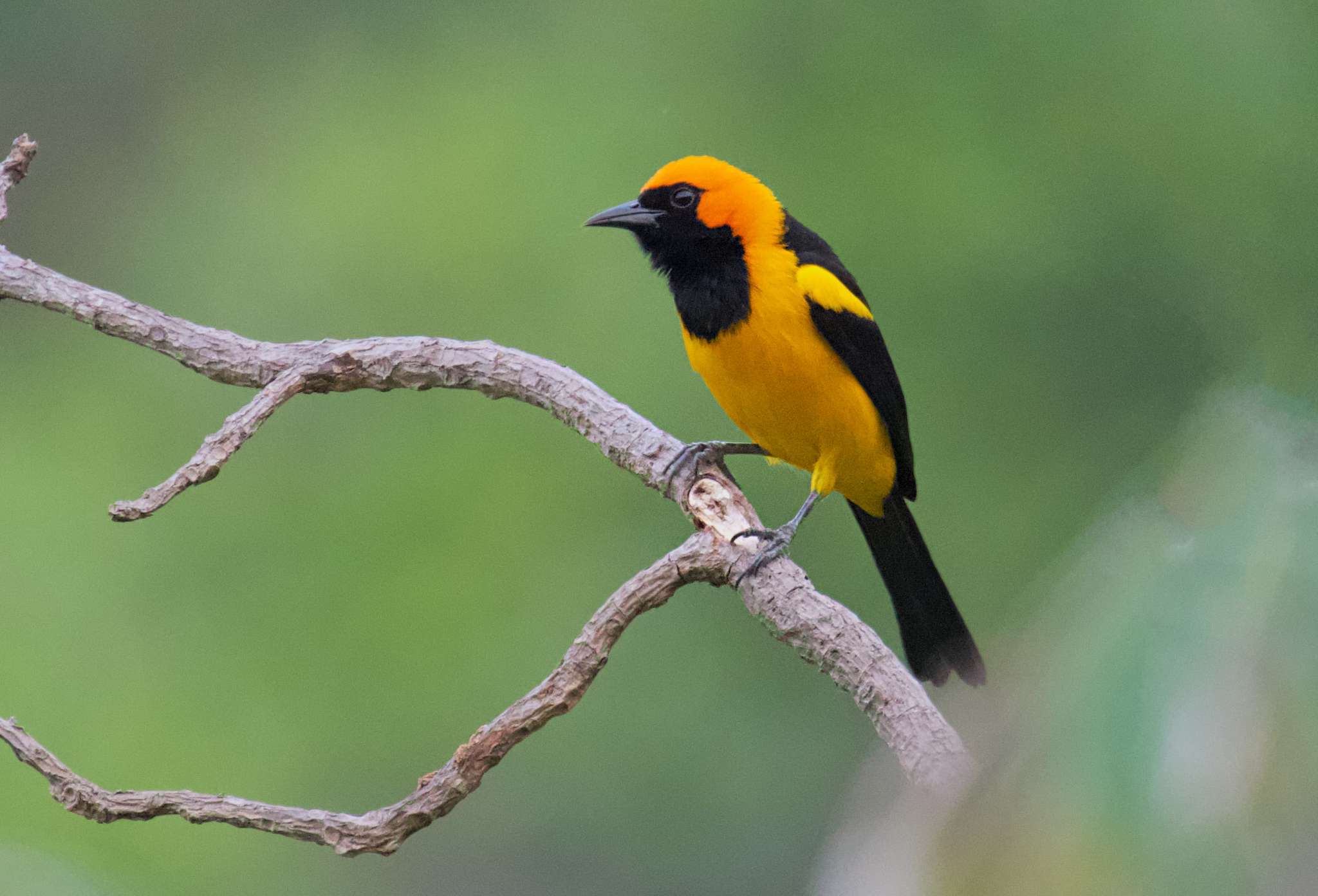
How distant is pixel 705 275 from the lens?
3.53 m

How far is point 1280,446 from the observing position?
49 centimetres

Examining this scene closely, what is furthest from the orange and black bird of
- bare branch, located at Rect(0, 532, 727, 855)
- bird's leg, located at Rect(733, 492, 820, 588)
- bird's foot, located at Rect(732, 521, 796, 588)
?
bare branch, located at Rect(0, 532, 727, 855)

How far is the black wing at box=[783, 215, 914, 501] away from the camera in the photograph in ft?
11.5

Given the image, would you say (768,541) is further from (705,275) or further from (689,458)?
(705,275)

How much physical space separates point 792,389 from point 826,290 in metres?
0.30

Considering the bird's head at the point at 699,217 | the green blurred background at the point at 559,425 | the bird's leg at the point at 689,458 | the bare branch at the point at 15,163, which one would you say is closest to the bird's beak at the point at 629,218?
the bird's head at the point at 699,217

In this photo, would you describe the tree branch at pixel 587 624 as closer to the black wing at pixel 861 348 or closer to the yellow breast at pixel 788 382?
the yellow breast at pixel 788 382

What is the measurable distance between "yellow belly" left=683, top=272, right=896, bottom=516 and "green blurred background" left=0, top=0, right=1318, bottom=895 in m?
2.19

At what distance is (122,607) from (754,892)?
329cm

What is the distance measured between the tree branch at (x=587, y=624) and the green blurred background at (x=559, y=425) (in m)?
2.83

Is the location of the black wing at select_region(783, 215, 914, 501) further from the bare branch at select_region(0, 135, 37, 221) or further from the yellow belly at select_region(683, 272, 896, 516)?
the bare branch at select_region(0, 135, 37, 221)

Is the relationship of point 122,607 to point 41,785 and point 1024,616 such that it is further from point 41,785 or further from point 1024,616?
point 1024,616

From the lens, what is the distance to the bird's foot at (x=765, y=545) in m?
2.70

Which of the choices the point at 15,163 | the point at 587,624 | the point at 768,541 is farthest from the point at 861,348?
the point at 15,163
